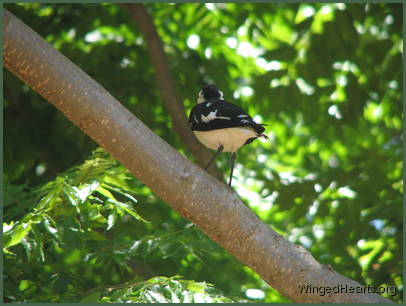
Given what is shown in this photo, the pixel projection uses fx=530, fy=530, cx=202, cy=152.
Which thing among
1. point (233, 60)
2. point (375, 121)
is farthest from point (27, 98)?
point (375, 121)

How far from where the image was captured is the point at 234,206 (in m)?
2.97

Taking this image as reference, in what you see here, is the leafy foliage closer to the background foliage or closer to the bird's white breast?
the background foliage

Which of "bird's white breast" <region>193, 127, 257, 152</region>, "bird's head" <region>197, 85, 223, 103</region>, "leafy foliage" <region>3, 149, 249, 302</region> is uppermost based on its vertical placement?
"bird's head" <region>197, 85, 223, 103</region>

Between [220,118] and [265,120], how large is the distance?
1.53m

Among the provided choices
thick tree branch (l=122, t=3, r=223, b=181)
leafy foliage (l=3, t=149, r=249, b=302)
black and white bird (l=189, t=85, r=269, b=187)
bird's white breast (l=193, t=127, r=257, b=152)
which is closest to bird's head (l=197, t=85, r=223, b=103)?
thick tree branch (l=122, t=3, r=223, b=181)

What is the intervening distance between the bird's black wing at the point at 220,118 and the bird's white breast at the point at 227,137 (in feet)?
0.26

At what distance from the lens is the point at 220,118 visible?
3738mm

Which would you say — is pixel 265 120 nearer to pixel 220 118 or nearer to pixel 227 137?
pixel 227 137

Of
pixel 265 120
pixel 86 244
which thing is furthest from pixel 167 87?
pixel 86 244

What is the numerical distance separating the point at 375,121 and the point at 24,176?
3.95 meters

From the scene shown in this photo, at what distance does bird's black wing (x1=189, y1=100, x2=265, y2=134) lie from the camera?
3.66 metres

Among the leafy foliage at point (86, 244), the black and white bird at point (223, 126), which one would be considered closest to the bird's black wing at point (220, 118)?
the black and white bird at point (223, 126)

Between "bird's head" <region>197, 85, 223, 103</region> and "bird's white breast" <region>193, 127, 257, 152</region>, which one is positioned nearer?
"bird's white breast" <region>193, 127, 257, 152</region>

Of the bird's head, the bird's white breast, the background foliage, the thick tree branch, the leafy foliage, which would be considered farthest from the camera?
the thick tree branch
